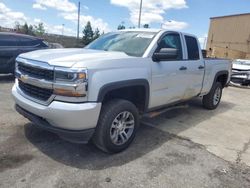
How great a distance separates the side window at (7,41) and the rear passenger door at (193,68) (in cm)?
635

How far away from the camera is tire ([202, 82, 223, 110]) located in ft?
23.1

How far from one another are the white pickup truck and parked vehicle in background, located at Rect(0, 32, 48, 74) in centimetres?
502

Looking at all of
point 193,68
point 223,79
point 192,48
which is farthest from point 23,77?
point 223,79

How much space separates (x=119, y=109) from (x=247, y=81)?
1124 cm

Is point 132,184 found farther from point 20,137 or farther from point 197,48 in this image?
point 197,48

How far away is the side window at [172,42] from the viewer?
4.81 m

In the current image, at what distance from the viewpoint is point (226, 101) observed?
8.82m

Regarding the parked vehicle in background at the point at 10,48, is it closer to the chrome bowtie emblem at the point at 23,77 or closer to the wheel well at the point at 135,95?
the chrome bowtie emblem at the point at 23,77

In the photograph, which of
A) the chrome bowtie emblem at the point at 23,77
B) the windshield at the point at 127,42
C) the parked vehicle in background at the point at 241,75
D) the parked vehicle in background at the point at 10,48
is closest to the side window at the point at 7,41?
the parked vehicle in background at the point at 10,48

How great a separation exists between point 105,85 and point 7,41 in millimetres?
6998

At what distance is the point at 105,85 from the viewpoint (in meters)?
3.56

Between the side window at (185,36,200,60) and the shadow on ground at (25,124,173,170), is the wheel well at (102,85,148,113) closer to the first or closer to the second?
the shadow on ground at (25,124,173,170)

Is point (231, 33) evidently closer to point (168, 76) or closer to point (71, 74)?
point (168, 76)

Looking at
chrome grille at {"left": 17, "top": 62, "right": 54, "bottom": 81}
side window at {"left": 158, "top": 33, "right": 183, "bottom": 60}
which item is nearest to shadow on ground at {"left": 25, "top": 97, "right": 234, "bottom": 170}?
chrome grille at {"left": 17, "top": 62, "right": 54, "bottom": 81}
